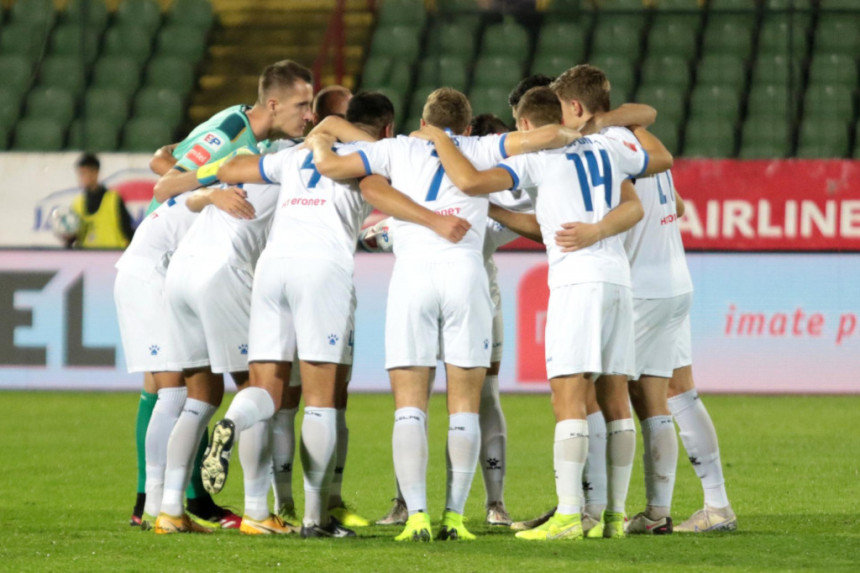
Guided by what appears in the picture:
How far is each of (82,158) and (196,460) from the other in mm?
6697

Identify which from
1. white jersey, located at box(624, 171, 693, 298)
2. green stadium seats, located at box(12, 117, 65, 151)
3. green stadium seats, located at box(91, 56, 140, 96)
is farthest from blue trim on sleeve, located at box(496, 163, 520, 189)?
green stadium seats, located at box(91, 56, 140, 96)

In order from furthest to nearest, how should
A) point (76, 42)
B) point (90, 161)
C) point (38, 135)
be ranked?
1. point (76, 42)
2. point (38, 135)
3. point (90, 161)

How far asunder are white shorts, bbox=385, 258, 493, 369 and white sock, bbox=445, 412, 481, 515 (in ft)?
0.75

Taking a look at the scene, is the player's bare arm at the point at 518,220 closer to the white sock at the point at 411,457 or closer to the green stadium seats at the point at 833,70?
the white sock at the point at 411,457

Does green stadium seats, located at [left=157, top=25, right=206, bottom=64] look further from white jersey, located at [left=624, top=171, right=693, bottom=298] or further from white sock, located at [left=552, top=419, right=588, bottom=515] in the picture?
white sock, located at [left=552, top=419, right=588, bottom=515]

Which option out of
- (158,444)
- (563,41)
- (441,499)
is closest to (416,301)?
(158,444)

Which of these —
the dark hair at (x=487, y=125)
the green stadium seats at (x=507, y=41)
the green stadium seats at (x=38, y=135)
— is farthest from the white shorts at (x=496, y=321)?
the green stadium seats at (x=38, y=135)

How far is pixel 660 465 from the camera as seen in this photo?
18.8 feet

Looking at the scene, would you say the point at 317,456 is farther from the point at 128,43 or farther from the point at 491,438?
the point at 128,43

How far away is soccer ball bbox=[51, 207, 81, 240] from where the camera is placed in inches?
481

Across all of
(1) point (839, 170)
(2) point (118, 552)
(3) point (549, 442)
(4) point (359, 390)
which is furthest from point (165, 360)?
(1) point (839, 170)

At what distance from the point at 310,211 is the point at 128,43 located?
9665 mm

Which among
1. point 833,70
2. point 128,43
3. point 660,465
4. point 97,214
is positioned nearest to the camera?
point 660,465

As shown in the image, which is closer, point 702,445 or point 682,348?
point 702,445
